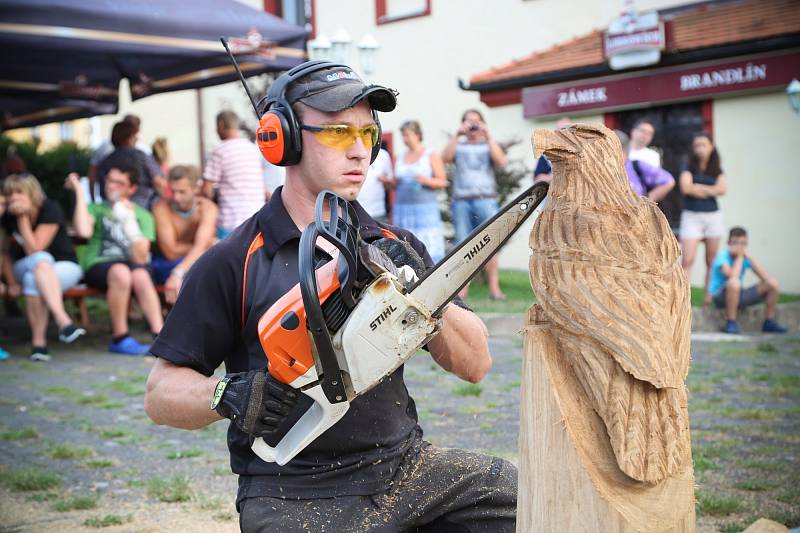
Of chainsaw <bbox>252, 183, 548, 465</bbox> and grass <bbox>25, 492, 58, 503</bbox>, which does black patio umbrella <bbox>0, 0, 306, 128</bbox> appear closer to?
grass <bbox>25, 492, 58, 503</bbox>

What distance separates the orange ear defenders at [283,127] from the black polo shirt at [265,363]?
0.16m

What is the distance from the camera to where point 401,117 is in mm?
16062

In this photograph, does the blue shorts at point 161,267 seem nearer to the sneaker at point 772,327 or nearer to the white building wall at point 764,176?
the sneaker at point 772,327

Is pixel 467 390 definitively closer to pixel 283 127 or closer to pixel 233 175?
pixel 233 175

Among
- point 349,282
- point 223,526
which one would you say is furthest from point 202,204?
point 349,282

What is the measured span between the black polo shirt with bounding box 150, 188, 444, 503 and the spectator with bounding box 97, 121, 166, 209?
20.1 ft

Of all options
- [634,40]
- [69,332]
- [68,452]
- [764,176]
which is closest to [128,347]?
[69,332]

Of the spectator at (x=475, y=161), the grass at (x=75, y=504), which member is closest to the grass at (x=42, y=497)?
the grass at (x=75, y=504)

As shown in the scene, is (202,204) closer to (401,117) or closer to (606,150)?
(606,150)

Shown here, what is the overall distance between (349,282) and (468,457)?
0.74 m

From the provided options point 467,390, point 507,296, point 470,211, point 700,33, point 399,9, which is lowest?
point 507,296

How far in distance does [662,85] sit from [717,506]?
10.0m

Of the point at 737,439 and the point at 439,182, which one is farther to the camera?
the point at 439,182

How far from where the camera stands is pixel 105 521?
364 centimetres
